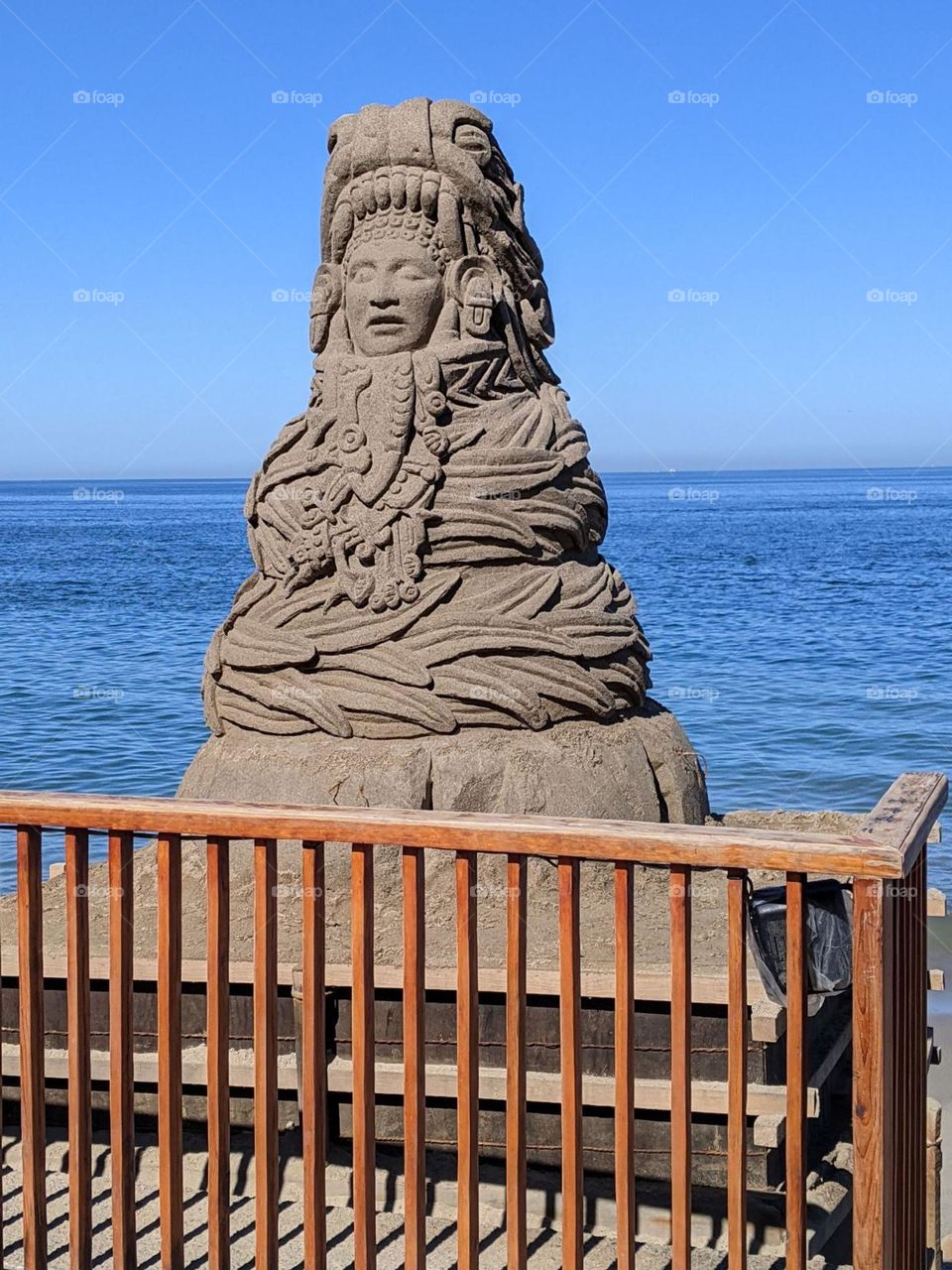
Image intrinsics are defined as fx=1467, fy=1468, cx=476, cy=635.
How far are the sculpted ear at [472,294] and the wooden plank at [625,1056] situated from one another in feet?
9.35

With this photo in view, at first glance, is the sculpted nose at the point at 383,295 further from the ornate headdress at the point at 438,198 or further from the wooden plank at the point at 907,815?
the wooden plank at the point at 907,815

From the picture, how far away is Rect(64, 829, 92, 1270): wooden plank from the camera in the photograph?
9.20ft

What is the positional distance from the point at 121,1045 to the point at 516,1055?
76cm

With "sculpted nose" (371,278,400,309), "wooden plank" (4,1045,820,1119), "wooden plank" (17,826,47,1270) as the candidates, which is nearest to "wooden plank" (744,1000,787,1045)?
"wooden plank" (4,1045,820,1119)

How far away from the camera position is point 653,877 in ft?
16.2

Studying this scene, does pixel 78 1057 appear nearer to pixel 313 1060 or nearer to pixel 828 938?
pixel 313 1060

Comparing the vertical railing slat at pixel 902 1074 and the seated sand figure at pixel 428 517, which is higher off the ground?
the seated sand figure at pixel 428 517

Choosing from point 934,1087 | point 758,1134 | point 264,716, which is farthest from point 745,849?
point 934,1087

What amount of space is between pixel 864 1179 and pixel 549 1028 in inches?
63.4

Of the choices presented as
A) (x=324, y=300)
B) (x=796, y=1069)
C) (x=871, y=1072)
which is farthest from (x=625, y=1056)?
(x=324, y=300)

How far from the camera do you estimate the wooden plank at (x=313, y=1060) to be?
8.81 ft

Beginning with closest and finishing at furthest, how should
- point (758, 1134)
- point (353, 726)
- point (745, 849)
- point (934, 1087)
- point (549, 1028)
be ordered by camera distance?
point (745, 849) < point (758, 1134) < point (549, 1028) < point (353, 726) < point (934, 1087)

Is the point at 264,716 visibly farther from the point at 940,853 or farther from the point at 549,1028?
the point at 940,853

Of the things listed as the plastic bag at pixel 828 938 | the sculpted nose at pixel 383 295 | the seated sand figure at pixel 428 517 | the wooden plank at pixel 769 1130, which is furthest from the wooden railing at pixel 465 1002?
the sculpted nose at pixel 383 295
